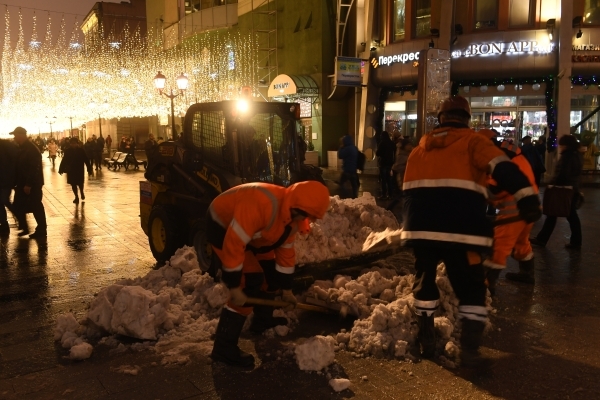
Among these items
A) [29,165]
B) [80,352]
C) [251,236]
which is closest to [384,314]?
[251,236]

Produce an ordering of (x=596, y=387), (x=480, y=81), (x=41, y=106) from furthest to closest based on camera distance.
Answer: (x=41, y=106)
(x=480, y=81)
(x=596, y=387)

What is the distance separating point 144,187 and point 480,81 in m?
16.8

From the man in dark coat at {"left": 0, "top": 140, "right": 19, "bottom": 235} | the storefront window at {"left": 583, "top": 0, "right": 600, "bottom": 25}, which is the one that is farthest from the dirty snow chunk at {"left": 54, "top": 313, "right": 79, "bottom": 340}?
the storefront window at {"left": 583, "top": 0, "right": 600, "bottom": 25}

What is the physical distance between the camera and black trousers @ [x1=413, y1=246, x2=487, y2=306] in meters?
4.16

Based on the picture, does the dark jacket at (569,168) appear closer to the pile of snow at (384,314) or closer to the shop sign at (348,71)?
the pile of snow at (384,314)

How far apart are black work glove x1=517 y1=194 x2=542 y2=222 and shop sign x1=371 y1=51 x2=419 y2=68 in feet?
63.0

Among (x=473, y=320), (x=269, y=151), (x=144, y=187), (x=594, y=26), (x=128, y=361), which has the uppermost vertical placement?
(x=594, y=26)

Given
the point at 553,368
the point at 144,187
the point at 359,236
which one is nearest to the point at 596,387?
the point at 553,368

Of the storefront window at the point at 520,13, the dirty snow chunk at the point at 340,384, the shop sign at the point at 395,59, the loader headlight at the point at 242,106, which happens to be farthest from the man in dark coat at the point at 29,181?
the storefront window at the point at 520,13

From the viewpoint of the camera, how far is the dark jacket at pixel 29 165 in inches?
395

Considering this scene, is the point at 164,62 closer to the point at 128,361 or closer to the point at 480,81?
the point at 480,81

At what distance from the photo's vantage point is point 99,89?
34.1 meters

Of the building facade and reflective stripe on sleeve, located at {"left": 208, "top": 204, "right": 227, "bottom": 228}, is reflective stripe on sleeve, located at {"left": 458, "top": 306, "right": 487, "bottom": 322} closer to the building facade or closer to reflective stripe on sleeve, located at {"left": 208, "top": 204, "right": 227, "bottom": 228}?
reflective stripe on sleeve, located at {"left": 208, "top": 204, "right": 227, "bottom": 228}

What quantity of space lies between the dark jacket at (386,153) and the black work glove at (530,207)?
1131 cm
